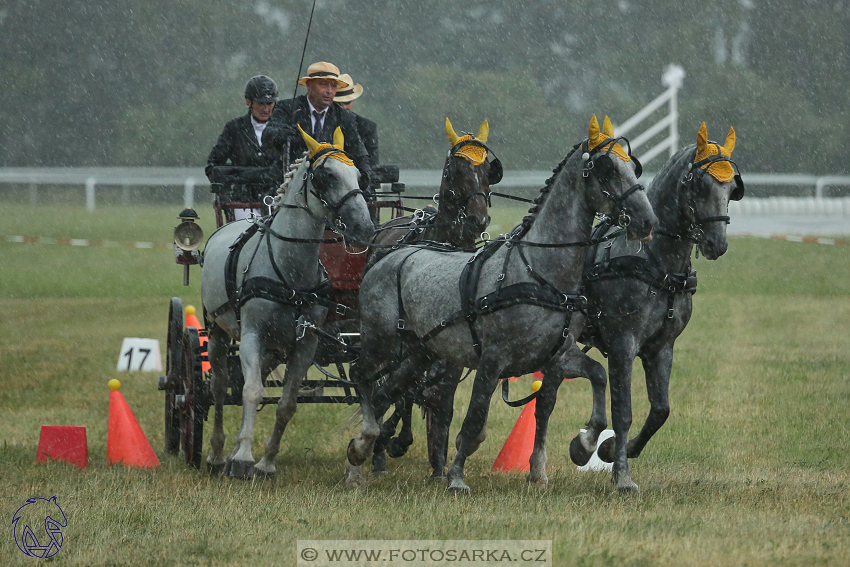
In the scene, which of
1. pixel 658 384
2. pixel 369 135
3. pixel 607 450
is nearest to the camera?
pixel 658 384

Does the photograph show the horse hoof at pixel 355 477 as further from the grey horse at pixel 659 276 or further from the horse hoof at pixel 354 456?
the grey horse at pixel 659 276

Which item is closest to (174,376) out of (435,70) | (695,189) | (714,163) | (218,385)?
(218,385)

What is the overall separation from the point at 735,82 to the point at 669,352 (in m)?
34.6

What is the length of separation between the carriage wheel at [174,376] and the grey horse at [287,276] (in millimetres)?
1054

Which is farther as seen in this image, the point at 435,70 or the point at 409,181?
the point at 435,70

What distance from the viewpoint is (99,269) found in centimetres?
2581

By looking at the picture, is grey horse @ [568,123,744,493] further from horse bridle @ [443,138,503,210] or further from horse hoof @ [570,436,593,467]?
horse bridle @ [443,138,503,210]

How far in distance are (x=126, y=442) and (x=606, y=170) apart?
4.07 m

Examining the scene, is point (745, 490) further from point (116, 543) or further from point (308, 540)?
point (116, 543)

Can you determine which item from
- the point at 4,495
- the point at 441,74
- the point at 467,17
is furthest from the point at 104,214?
the point at 4,495

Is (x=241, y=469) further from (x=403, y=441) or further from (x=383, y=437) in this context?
(x=403, y=441)

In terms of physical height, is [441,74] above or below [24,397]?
above

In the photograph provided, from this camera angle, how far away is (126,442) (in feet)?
27.4

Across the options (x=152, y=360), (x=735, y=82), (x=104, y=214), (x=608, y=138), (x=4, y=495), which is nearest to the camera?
(x=608, y=138)
